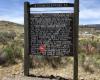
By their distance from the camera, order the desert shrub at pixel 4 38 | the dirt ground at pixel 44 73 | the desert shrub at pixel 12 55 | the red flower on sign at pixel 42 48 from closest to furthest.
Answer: the red flower on sign at pixel 42 48
the dirt ground at pixel 44 73
the desert shrub at pixel 12 55
the desert shrub at pixel 4 38

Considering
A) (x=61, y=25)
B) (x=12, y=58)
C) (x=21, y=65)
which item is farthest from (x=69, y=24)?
(x=12, y=58)

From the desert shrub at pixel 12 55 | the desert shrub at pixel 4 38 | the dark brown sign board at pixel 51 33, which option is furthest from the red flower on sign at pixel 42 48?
the desert shrub at pixel 4 38

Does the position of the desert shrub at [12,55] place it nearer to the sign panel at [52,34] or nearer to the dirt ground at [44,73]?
the dirt ground at [44,73]

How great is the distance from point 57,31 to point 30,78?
6.71ft

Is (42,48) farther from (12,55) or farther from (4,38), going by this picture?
(4,38)

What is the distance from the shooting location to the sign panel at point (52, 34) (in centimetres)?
1330

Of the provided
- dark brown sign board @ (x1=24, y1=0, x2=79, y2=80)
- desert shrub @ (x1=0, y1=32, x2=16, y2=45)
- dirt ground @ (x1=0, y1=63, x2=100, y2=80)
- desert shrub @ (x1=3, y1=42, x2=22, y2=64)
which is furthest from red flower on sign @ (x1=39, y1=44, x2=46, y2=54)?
desert shrub @ (x1=0, y1=32, x2=16, y2=45)

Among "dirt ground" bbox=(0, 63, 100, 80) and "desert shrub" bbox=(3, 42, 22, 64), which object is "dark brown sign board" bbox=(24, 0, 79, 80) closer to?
"dirt ground" bbox=(0, 63, 100, 80)

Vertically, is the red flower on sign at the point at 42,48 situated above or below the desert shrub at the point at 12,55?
above

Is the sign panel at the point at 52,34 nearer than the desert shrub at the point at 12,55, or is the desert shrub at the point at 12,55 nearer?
the sign panel at the point at 52,34

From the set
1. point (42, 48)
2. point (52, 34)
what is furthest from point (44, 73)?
point (52, 34)

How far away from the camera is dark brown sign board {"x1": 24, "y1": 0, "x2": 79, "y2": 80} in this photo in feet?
43.3

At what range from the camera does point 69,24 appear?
13273 millimetres

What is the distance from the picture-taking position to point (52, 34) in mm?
13430
